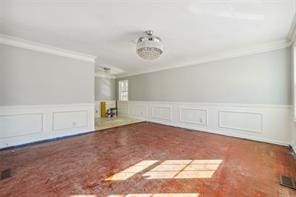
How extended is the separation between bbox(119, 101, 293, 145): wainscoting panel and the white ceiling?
150 centimetres

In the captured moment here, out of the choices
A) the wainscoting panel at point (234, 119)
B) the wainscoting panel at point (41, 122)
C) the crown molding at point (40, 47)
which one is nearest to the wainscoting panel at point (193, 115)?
the wainscoting panel at point (234, 119)

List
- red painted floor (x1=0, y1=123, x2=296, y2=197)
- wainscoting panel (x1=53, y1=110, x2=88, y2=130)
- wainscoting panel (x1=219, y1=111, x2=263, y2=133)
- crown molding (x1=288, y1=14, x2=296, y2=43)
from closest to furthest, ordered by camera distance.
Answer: red painted floor (x1=0, y1=123, x2=296, y2=197)
crown molding (x1=288, y1=14, x2=296, y2=43)
wainscoting panel (x1=219, y1=111, x2=263, y2=133)
wainscoting panel (x1=53, y1=110, x2=88, y2=130)

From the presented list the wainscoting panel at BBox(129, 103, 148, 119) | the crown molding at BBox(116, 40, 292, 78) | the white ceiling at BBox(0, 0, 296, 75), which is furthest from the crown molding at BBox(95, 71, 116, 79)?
the crown molding at BBox(116, 40, 292, 78)

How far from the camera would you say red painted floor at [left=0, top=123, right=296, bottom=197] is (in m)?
1.65

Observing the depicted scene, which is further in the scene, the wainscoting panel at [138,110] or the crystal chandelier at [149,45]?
the wainscoting panel at [138,110]

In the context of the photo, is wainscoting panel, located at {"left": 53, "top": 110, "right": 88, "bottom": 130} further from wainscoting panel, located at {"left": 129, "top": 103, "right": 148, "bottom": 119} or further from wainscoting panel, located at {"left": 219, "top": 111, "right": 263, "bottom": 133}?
wainscoting panel, located at {"left": 219, "top": 111, "right": 263, "bottom": 133}

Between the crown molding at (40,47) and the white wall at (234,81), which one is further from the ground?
the crown molding at (40,47)

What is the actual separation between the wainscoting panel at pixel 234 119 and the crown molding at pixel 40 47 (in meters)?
3.08

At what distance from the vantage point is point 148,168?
2148 millimetres

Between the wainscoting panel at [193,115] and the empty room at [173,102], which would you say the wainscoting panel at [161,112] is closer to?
the empty room at [173,102]

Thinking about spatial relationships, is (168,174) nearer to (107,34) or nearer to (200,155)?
(200,155)

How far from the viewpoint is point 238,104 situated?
3.70 metres

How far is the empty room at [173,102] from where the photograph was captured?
1.85m

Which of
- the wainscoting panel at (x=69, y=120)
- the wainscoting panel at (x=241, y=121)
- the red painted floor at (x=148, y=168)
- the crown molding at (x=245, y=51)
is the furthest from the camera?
the wainscoting panel at (x=69, y=120)
